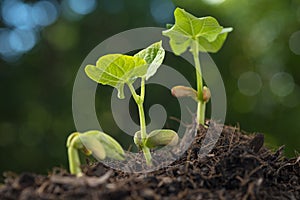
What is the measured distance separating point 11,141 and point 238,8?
1.56 m

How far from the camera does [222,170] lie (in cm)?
38

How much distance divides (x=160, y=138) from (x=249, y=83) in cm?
214

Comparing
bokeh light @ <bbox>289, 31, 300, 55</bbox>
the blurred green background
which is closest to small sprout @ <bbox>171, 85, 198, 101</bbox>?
the blurred green background

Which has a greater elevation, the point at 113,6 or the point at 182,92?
the point at 113,6

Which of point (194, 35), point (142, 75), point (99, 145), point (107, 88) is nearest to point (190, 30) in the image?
point (194, 35)

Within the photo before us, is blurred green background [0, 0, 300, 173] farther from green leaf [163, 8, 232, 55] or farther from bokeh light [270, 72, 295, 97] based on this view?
green leaf [163, 8, 232, 55]

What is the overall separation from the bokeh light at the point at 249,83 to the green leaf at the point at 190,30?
74.5 inches

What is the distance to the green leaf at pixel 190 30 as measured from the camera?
0.49 metres

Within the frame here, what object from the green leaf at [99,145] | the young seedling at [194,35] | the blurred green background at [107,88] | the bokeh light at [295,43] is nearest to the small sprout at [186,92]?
the young seedling at [194,35]

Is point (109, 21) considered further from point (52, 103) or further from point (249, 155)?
point (249, 155)

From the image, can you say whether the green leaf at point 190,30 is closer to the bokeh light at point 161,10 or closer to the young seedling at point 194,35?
the young seedling at point 194,35

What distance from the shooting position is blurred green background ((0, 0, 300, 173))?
2324 mm

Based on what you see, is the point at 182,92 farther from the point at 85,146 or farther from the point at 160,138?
the point at 85,146

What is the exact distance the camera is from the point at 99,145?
0.35 meters
